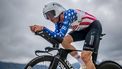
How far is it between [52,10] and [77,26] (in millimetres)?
1077

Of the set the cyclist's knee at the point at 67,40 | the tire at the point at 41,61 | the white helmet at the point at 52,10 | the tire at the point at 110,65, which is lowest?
the tire at the point at 110,65

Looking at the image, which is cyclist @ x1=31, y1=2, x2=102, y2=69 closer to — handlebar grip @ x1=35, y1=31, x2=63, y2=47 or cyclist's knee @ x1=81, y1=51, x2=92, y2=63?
cyclist's knee @ x1=81, y1=51, x2=92, y2=63

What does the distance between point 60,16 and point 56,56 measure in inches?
53.3

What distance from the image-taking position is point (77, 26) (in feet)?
34.2

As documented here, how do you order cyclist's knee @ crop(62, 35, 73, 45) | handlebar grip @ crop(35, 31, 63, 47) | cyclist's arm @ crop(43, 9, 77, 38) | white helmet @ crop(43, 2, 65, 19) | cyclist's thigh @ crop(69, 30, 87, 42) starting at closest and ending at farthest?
handlebar grip @ crop(35, 31, 63, 47) → cyclist's arm @ crop(43, 9, 77, 38) → cyclist's knee @ crop(62, 35, 73, 45) → white helmet @ crop(43, 2, 65, 19) → cyclist's thigh @ crop(69, 30, 87, 42)

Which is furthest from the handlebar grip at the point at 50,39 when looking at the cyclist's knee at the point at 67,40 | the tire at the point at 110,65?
the tire at the point at 110,65

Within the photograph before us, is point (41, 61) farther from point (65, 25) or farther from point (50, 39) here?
point (65, 25)

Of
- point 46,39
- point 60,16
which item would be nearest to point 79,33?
point 60,16

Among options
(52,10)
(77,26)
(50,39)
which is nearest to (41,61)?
(50,39)

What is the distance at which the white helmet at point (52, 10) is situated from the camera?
9891 millimetres

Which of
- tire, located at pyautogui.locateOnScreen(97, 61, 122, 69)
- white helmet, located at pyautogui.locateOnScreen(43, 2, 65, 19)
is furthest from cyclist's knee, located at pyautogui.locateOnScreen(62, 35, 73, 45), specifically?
tire, located at pyautogui.locateOnScreen(97, 61, 122, 69)

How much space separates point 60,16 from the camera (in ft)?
32.9

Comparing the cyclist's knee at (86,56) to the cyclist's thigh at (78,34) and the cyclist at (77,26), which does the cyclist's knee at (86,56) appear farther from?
the cyclist's thigh at (78,34)

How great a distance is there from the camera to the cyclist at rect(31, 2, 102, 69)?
9856 millimetres
